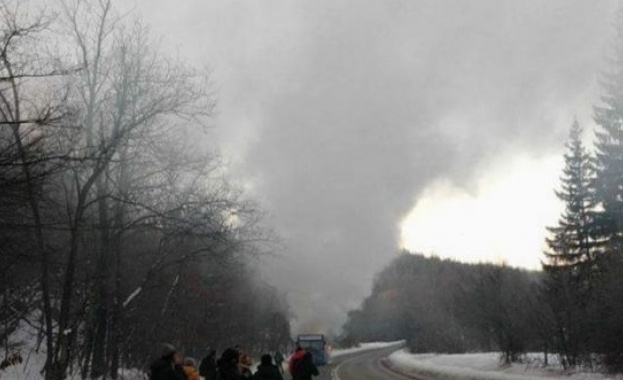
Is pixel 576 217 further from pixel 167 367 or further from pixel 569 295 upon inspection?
pixel 167 367

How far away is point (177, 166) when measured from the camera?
19.2 meters

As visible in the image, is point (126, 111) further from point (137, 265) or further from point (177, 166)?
point (137, 265)

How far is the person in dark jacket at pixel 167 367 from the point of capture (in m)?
8.17

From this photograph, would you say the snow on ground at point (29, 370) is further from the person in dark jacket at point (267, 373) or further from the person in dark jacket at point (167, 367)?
the person in dark jacket at point (167, 367)

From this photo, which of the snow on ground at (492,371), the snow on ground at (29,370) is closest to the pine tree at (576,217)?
the snow on ground at (492,371)

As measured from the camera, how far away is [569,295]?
27359 millimetres

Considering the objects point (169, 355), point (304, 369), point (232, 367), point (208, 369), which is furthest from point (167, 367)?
point (208, 369)

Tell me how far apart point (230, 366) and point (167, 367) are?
197 centimetres

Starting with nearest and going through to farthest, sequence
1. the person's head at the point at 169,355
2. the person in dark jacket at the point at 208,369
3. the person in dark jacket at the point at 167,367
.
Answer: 1. the person in dark jacket at the point at 167,367
2. the person's head at the point at 169,355
3. the person in dark jacket at the point at 208,369

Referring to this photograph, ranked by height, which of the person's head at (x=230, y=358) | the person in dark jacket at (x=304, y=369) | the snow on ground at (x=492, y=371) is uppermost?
the person's head at (x=230, y=358)

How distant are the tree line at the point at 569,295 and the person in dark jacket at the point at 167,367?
59.9ft

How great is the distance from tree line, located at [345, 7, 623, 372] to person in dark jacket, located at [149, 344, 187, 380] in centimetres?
1824

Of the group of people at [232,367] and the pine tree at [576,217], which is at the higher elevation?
the pine tree at [576,217]

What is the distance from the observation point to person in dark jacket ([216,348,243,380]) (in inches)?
393
